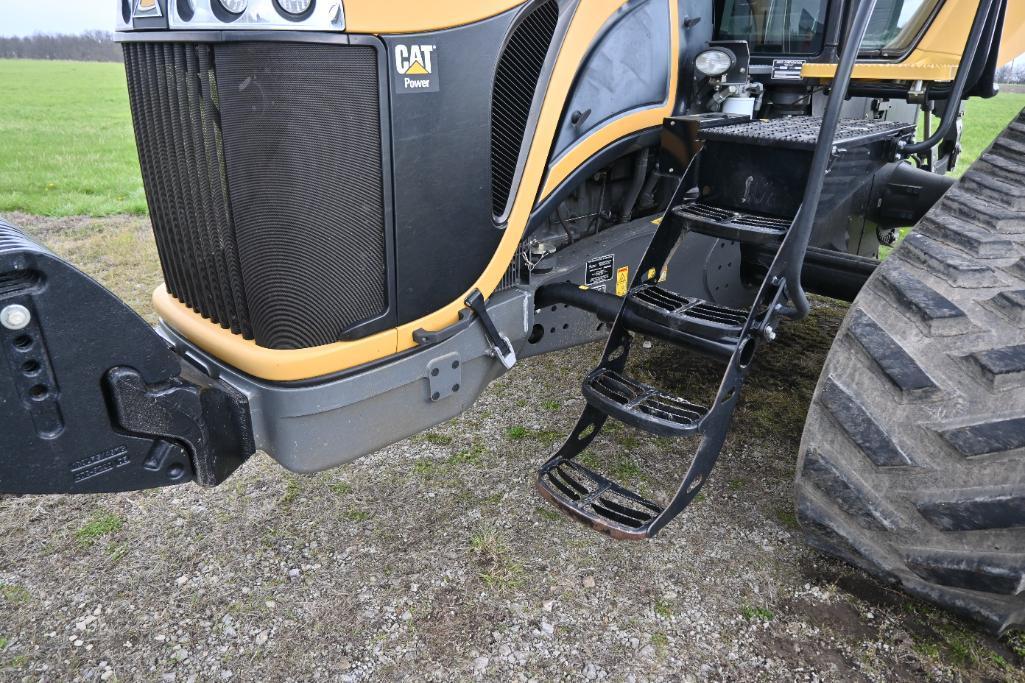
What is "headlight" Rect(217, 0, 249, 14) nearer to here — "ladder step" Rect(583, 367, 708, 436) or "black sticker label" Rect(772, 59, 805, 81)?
"ladder step" Rect(583, 367, 708, 436)

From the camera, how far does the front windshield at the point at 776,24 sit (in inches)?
116

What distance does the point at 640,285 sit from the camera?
7.31ft

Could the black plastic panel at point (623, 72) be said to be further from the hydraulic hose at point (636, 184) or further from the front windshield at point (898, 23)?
the front windshield at point (898, 23)

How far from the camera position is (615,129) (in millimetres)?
2230

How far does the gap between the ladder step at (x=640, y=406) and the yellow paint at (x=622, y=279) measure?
428mm

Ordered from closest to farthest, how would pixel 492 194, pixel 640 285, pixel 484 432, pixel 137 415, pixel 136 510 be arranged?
1. pixel 137 415
2. pixel 492 194
3. pixel 640 285
4. pixel 136 510
5. pixel 484 432

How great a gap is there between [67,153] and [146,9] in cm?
1148

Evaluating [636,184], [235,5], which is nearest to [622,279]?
[636,184]

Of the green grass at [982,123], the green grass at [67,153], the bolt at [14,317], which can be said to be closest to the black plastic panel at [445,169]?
the bolt at [14,317]

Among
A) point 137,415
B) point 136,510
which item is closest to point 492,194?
point 137,415

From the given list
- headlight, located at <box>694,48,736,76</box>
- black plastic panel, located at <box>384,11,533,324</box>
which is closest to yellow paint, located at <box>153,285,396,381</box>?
black plastic panel, located at <box>384,11,533,324</box>

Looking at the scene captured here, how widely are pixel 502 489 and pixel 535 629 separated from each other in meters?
0.69

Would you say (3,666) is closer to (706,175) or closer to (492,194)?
(492,194)

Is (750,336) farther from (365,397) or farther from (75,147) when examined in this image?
(75,147)
